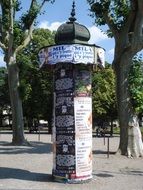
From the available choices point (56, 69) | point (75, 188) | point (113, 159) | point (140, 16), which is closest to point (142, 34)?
point (140, 16)

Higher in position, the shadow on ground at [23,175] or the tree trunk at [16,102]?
the tree trunk at [16,102]

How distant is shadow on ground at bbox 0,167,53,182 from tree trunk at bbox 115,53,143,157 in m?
7.87

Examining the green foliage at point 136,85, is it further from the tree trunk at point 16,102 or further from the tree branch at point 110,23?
the tree trunk at point 16,102

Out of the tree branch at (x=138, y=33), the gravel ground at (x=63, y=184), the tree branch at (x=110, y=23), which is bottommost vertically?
the gravel ground at (x=63, y=184)

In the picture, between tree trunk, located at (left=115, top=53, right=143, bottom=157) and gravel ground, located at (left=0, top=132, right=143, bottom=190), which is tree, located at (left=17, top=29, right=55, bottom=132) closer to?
tree trunk, located at (left=115, top=53, right=143, bottom=157)

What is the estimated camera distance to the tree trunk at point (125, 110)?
75.1 ft

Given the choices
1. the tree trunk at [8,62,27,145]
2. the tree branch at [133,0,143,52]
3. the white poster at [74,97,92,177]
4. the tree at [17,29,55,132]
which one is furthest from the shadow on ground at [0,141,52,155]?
the tree at [17,29,55,132]

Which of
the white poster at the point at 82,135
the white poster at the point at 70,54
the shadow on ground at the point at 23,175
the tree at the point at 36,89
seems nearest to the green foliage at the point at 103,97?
the tree at the point at 36,89

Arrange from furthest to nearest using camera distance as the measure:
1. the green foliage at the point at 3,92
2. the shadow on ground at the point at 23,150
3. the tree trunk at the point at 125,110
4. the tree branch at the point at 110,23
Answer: the green foliage at the point at 3,92 < the shadow on ground at the point at 23,150 < the tree branch at the point at 110,23 < the tree trunk at the point at 125,110

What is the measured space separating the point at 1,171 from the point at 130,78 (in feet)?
33.3

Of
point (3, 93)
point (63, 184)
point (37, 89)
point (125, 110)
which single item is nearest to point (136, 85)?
point (125, 110)

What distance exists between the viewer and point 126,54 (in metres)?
23.2

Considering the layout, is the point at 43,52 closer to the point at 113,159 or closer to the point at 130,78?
the point at 113,159

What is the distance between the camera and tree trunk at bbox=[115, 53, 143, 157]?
2289 centimetres
